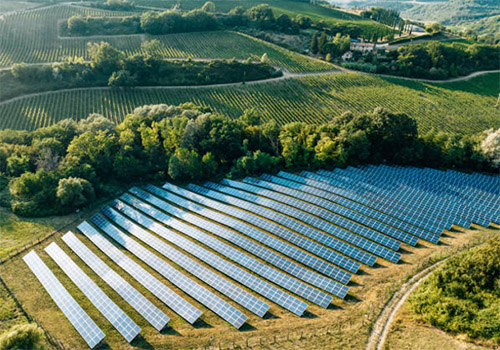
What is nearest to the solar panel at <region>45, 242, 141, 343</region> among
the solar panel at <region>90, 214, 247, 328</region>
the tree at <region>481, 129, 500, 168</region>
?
the solar panel at <region>90, 214, 247, 328</region>

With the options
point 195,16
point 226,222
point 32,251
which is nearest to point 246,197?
point 226,222

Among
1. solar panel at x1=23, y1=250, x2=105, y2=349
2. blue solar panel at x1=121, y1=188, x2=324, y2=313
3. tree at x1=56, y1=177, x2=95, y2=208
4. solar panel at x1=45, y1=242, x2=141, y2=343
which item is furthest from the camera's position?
tree at x1=56, y1=177, x2=95, y2=208

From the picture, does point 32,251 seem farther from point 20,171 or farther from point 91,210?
point 20,171

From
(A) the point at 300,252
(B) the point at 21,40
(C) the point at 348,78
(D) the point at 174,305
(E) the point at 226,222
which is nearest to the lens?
(D) the point at 174,305

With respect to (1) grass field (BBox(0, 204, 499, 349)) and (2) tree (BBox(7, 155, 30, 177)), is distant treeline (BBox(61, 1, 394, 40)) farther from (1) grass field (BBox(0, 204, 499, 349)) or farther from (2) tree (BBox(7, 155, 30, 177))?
(1) grass field (BBox(0, 204, 499, 349))

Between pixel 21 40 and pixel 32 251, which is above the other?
pixel 21 40

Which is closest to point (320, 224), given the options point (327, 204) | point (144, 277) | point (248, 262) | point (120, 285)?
point (327, 204)

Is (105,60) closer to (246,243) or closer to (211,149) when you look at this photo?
(211,149)
